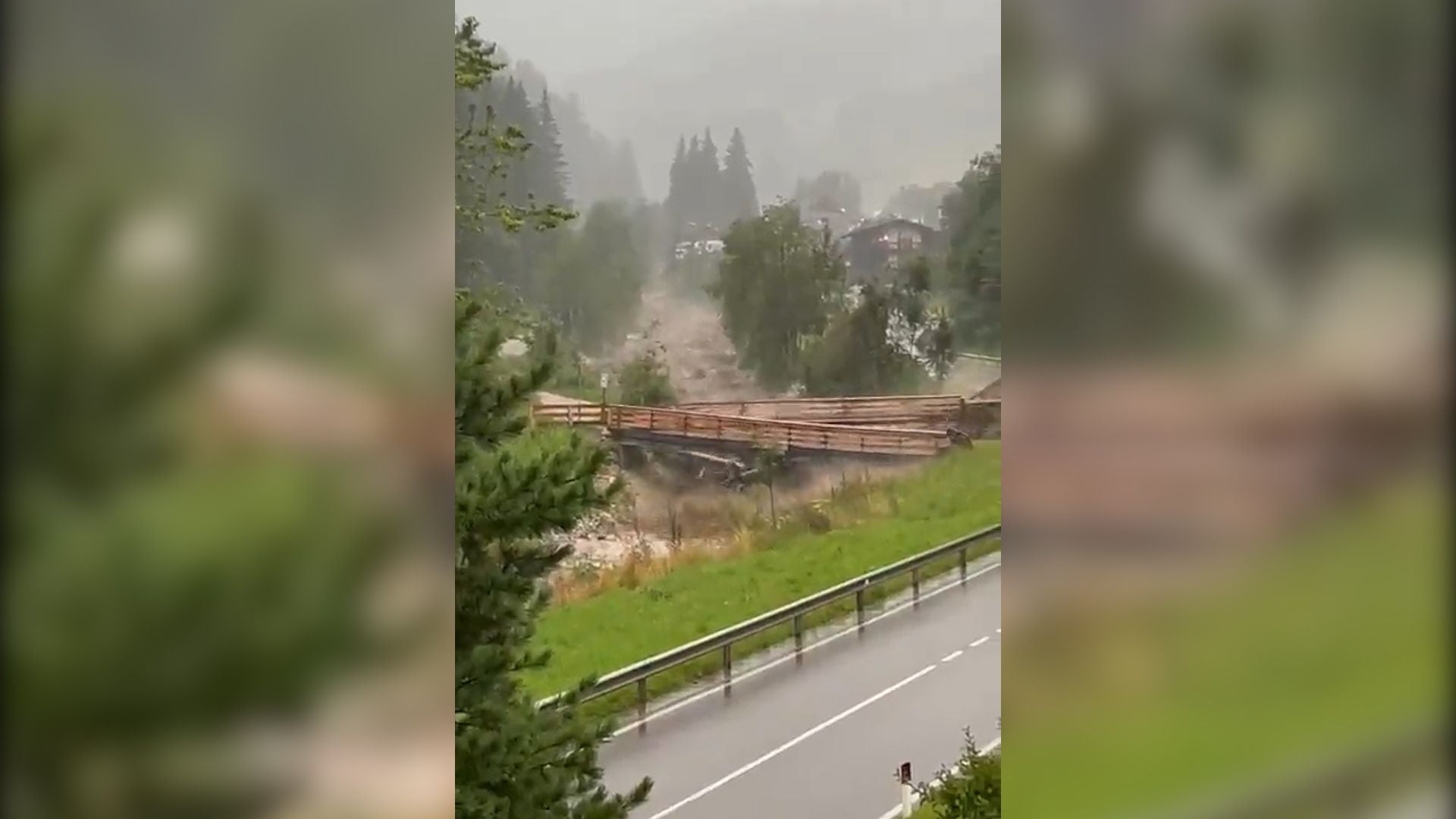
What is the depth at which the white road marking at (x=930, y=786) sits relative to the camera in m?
1.59

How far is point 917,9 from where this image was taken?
146cm

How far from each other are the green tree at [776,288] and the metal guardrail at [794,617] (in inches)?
11.8

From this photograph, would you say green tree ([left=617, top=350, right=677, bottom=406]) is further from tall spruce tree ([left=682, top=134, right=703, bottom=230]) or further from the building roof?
the building roof

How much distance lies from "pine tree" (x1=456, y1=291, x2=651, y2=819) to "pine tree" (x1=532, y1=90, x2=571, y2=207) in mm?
170

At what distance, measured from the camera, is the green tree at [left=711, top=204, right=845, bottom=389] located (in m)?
1.52


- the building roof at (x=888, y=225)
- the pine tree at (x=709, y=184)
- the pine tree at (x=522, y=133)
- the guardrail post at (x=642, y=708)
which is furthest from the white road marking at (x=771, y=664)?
the pine tree at (x=522, y=133)
